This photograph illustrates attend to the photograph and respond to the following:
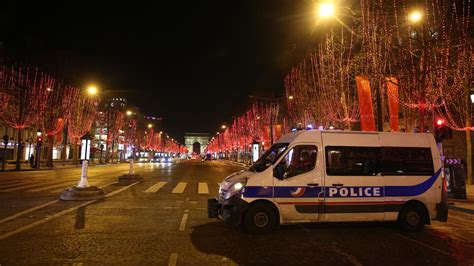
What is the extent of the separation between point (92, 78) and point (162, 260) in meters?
61.5

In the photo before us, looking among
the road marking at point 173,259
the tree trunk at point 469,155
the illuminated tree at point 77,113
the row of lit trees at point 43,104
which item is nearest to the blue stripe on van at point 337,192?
the road marking at point 173,259

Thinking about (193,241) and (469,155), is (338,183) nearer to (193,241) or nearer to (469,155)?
(193,241)

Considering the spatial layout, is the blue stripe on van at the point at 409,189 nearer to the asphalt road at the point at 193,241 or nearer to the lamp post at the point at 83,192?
the asphalt road at the point at 193,241

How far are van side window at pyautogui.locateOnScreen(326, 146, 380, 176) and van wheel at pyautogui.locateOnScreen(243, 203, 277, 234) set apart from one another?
1.79 metres

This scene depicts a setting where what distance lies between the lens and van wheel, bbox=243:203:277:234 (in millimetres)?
8555

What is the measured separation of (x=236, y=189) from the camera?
28.3ft

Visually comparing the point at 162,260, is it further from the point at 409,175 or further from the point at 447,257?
the point at 409,175

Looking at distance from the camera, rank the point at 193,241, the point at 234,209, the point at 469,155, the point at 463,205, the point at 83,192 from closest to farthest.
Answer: the point at 193,241, the point at 234,209, the point at 83,192, the point at 463,205, the point at 469,155

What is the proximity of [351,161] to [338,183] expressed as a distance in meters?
0.73

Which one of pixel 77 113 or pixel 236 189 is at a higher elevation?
pixel 77 113

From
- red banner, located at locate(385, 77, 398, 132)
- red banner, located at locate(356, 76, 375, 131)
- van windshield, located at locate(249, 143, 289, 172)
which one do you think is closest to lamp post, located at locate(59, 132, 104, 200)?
van windshield, located at locate(249, 143, 289, 172)

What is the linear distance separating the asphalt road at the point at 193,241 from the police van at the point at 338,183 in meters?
0.45

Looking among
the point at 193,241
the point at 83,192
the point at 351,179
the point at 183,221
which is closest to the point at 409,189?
the point at 351,179

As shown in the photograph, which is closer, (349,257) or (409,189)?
(349,257)
